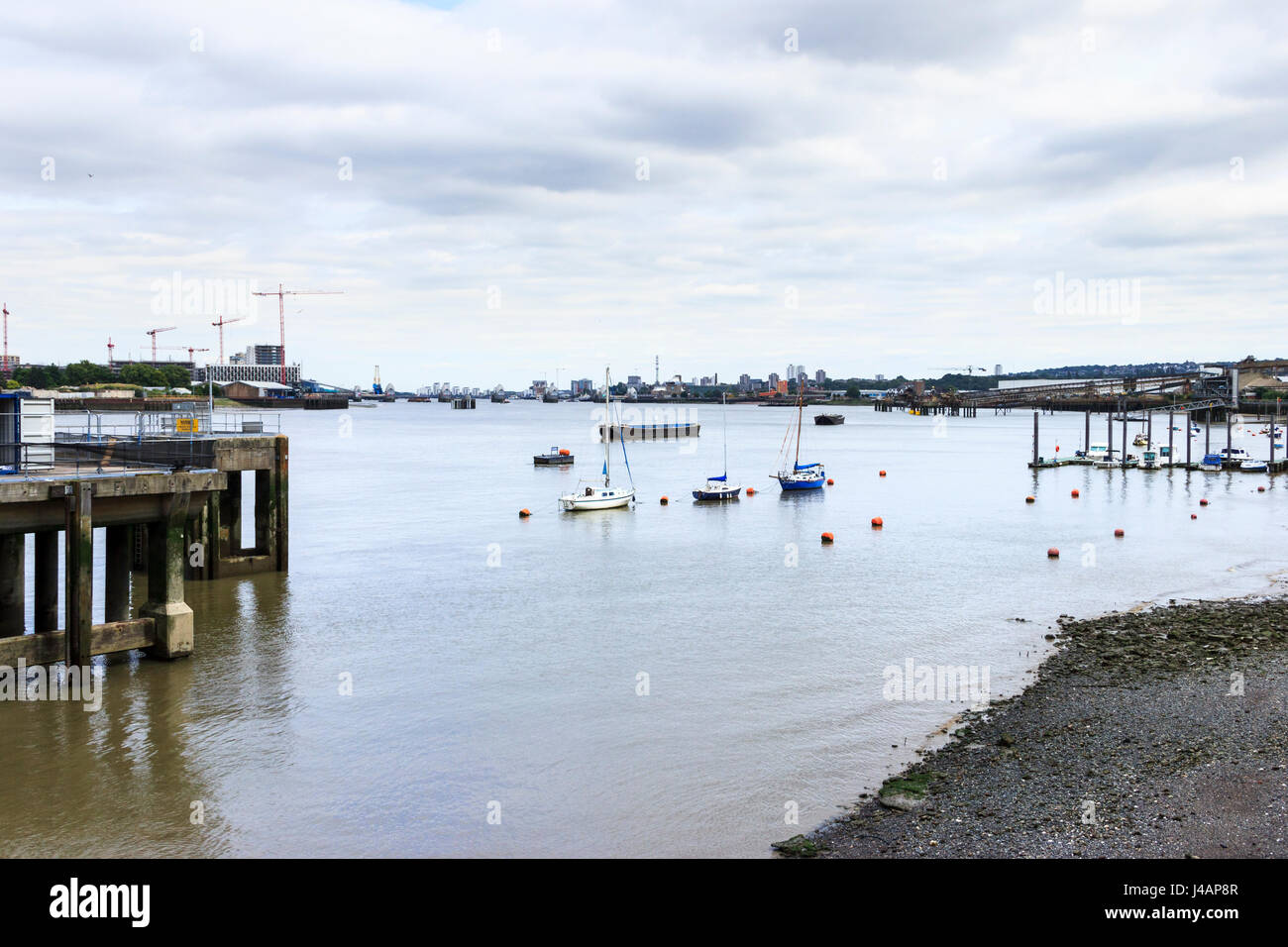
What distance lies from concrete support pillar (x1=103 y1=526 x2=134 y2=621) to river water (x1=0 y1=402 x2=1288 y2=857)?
4.99 feet

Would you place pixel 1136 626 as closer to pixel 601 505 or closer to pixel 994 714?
pixel 994 714

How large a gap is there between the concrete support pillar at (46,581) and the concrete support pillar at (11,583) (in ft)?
2.03

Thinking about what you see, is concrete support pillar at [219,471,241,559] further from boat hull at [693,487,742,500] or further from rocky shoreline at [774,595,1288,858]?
boat hull at [693,487,742,500]

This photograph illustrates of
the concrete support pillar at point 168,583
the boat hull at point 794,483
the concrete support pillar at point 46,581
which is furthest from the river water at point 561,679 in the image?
the boat hull at point 794,483

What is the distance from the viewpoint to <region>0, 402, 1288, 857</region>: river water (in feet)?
60.1

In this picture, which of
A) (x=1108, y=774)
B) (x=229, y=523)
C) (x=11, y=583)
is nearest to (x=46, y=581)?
(x=11, y=583)

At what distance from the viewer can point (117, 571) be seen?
87.1ft

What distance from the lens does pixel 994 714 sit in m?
23.4

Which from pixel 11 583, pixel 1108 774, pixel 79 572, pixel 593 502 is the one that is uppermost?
pixel 79 572

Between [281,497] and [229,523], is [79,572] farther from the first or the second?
[229,523]

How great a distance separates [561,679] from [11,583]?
1431cm
